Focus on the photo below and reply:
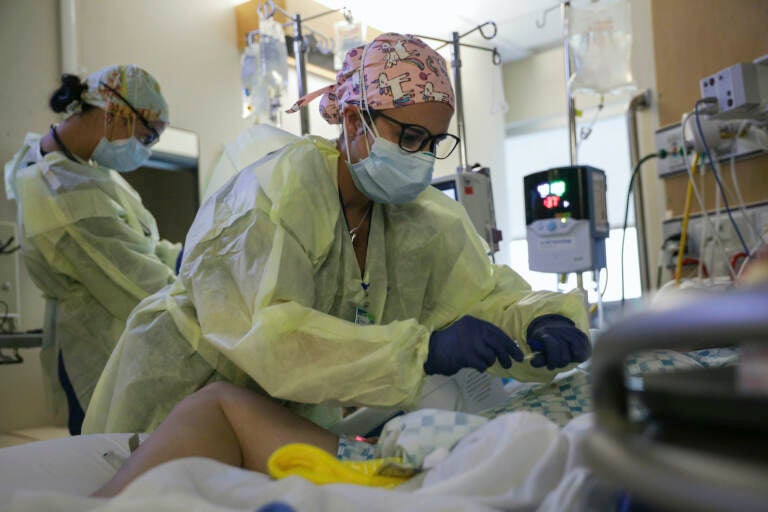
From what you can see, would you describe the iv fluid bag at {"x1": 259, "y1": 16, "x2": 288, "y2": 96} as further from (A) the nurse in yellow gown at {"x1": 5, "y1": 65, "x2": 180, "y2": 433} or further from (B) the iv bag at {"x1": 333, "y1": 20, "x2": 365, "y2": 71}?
(A) the nurse in yellow gown at {"x1": 5, "y1": 65, "x2": 180, "y2": 433}

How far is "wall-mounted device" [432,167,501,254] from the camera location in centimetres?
287

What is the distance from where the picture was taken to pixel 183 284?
57.7 inches

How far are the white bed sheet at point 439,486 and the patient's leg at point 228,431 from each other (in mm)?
217

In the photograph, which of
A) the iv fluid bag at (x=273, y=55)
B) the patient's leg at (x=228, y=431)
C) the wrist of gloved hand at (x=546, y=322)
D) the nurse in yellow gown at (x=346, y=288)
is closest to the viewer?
the patient's leg at (x=228, y=431)

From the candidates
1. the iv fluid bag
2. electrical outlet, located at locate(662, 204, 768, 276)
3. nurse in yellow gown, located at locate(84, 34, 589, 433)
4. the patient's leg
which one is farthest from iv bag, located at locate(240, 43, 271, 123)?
the patient's leg

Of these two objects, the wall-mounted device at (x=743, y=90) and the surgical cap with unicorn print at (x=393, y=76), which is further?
the wall-mounted device at (x=743, y=90)

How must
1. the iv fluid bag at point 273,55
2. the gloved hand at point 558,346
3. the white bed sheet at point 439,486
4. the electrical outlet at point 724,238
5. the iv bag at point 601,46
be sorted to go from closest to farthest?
the white bed sheet at point 439,486 → the gloved hand at point 558,346 → the electrical outlet at point 724,238 → the iv bag at point 601,46 → the iv fluid bag at point 273,55

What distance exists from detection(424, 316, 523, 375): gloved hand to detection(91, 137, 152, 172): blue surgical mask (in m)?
1.68

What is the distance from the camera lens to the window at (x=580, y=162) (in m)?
6.45

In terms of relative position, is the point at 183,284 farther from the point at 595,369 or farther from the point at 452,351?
the point at 595,369

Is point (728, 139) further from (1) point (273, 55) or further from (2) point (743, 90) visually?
(1) point (273, 55)

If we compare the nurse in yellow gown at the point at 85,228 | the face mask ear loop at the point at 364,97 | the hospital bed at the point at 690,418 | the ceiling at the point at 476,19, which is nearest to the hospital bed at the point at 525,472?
the hospital bed at the point at 690,418

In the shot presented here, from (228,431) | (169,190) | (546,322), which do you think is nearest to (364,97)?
(546,322)

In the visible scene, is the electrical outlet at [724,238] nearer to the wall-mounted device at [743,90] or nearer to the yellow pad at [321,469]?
the wall-mounted device at [743,90]
